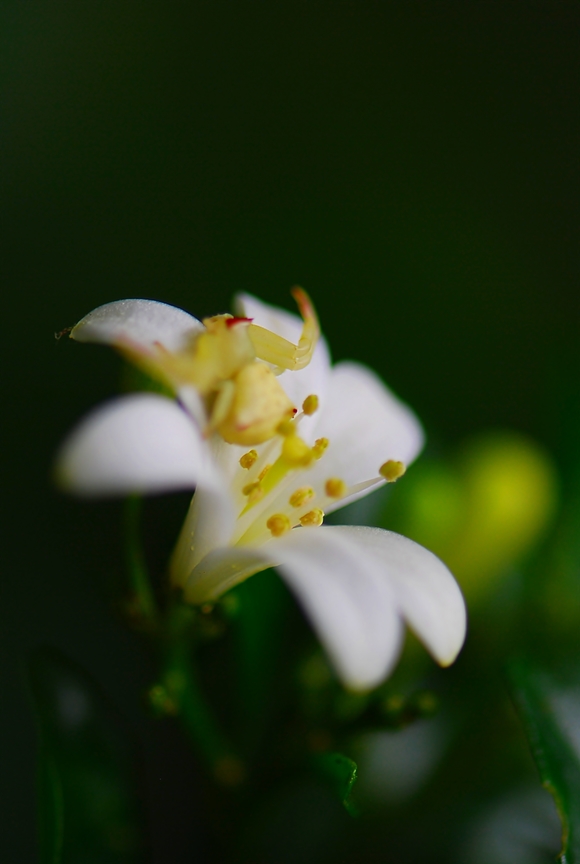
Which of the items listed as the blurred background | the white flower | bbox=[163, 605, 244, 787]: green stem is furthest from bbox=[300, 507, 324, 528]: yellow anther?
Result: the blurred background

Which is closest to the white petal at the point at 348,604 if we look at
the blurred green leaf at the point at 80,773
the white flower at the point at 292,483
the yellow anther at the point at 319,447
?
the white flower at the point at 292,483

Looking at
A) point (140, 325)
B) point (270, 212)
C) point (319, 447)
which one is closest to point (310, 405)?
point (319, 447)

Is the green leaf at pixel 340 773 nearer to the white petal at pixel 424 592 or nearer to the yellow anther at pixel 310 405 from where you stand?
the white petal at pixel 424 592

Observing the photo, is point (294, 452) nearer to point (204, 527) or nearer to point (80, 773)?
point (204, 527)

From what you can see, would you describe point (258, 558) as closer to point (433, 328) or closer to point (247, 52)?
point (433, 328)

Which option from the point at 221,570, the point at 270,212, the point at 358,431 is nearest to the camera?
the point at 221,570

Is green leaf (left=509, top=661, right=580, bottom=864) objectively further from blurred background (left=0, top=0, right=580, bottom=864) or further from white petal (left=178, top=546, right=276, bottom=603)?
blurred background (left=0, top=0, right=580, bottom=864)
